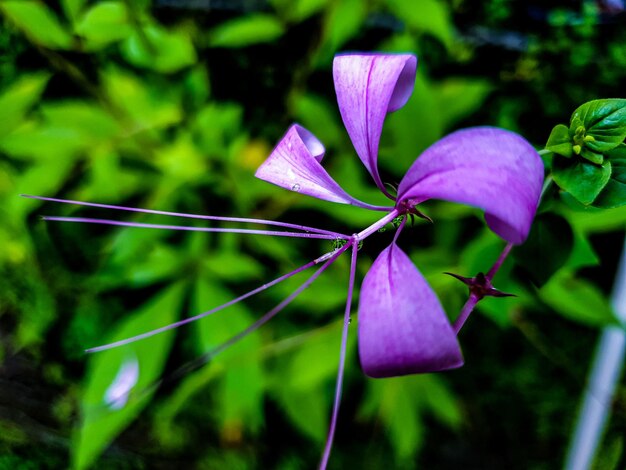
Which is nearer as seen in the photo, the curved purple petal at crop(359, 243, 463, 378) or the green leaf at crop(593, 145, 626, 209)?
the curved purple petal at crop(359, 243, 463, 378)

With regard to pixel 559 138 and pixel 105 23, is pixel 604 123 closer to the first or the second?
pixel 559 138

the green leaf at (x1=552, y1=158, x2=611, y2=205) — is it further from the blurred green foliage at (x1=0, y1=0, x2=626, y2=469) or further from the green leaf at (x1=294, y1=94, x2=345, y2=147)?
the green leaf at (x1=294, y1=94, x2=345, y2=147)

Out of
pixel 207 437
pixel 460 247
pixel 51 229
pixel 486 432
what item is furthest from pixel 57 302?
pixel 486 432

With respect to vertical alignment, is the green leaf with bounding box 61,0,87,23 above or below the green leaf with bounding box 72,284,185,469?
above

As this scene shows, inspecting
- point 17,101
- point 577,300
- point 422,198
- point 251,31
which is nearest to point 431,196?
point 422,198

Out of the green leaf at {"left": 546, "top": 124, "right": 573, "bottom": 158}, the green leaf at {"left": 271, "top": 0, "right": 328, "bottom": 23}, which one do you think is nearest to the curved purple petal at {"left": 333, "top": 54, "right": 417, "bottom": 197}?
the green leaf at {"left": 546, "top": 124, "right": 573, "bottom": 158}

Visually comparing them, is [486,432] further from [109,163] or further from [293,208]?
[109,163]

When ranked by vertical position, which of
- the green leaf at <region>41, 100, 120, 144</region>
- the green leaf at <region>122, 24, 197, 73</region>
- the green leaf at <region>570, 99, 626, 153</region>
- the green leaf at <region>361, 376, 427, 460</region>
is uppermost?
the green leaf at <region>570, 99, 626, 153</region>
